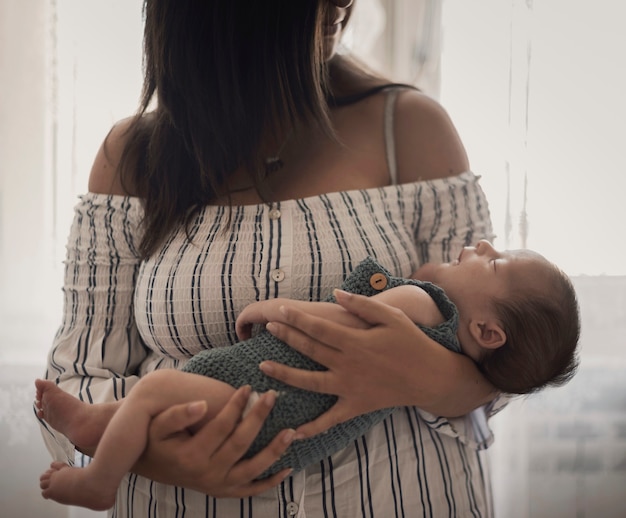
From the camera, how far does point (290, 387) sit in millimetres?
878

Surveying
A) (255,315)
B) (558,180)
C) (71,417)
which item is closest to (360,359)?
(255,315)

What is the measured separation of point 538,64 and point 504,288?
3.17 ft

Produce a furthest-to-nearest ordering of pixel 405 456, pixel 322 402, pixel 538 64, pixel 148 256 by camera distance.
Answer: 1. pixel 538 64
2. pixel 148 256
3. pixel 405 456
4. pixel 322 402

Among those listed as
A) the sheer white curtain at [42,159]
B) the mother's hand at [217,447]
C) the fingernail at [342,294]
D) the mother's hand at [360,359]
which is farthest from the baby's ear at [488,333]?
the sheer white curtain at [42,159]

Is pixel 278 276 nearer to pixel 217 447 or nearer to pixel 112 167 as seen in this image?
pixel 217 447

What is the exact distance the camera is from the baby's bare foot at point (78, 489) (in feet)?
2.65

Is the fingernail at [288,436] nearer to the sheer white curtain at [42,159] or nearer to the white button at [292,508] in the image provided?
the white button at [292,508]

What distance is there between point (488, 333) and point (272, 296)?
374mm

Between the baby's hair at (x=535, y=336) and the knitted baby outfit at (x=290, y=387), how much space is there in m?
0.12

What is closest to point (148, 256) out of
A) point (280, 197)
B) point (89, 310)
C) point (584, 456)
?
point (89, 310)

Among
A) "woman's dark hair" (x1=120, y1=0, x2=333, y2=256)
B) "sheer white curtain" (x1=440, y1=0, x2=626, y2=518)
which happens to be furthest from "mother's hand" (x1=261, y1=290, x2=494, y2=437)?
"sheer white curtain" (x1=440, y1=0, x2=626, y2=518)

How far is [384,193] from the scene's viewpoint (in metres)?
1.11

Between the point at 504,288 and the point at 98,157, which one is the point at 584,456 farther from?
the point at 98,157

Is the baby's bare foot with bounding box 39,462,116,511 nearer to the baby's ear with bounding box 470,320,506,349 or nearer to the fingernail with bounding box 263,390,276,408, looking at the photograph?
the fingernail with bounding box 263,390,276,408
